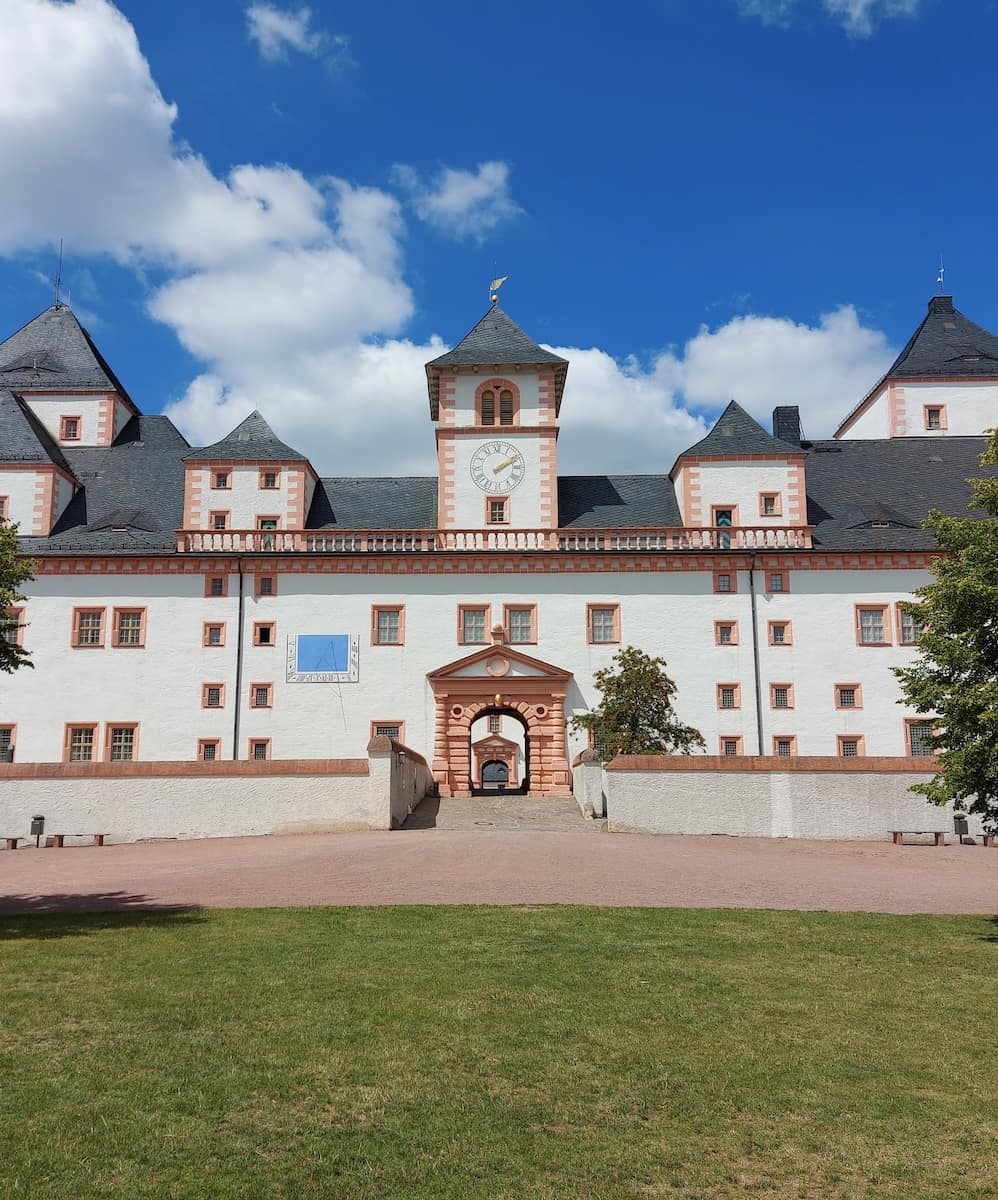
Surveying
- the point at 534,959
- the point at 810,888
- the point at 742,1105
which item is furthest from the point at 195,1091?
the point at 810,888

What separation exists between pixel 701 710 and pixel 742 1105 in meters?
31.1

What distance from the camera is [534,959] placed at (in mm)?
10719

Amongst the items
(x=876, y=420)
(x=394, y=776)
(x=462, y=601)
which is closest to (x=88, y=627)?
(x=462, y=601)

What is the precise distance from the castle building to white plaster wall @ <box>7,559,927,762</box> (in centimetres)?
8

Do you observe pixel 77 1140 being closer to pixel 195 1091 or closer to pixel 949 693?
pixel 195 1091

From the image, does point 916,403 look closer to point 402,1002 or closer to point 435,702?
point 435,702

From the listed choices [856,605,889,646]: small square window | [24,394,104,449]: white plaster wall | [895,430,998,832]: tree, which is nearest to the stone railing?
[856,605,889,646]: small square window

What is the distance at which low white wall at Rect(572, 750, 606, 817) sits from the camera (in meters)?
30.4

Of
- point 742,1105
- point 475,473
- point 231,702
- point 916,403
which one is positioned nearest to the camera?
point 742,1105

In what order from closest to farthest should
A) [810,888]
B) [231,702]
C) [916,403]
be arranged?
[810,888]
[231,702]
[916,403]

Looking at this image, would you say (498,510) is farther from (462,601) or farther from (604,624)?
(604,624)

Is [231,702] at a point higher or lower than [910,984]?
higher

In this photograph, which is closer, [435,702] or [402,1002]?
[402,1002]

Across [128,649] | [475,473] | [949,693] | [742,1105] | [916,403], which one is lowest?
[742,1105]
